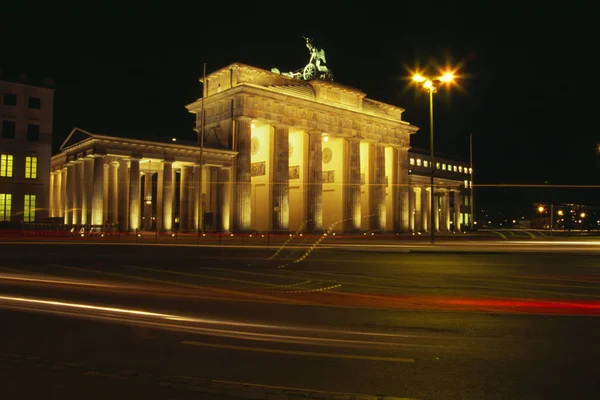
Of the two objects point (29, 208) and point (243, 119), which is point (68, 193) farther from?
point (243, 119)

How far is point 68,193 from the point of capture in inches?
2074

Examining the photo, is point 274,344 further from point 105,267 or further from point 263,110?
point 263,110

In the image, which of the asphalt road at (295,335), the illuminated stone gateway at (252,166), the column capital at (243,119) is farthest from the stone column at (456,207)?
the asphalt road at (295,335)

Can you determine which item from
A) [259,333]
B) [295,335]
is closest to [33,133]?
[259,333]

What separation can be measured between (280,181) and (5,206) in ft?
84.7

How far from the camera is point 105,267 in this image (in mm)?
18609

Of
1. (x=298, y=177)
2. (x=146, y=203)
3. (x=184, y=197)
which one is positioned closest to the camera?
(x=184, y=197)

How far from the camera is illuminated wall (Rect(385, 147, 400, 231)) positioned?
7212 cm

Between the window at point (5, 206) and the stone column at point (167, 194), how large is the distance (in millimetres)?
13324

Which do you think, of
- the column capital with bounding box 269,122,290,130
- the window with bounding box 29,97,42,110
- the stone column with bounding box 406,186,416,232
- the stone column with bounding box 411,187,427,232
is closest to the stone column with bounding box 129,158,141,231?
the window with bounding box 29,97,42,110

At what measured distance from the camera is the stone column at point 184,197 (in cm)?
5423

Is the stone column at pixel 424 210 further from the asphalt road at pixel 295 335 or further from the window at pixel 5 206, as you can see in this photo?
the asphalt road at pixel 295 335

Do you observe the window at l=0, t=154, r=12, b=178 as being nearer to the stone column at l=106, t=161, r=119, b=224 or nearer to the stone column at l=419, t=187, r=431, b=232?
the stone column at l=106, t=161, r=119, b=224

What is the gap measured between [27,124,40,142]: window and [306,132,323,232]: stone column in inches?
1094
